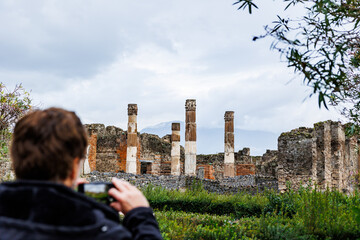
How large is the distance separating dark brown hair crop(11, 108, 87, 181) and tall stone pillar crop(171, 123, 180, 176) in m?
21.8

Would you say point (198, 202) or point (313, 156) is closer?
point (198, 202)

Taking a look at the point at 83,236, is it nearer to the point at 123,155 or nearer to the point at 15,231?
the point at 15,231

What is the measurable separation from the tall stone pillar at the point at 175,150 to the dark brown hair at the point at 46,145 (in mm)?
21813

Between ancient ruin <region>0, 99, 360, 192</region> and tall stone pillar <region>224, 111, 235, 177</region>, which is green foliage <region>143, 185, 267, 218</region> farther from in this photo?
tall stone pillar <region>224, 111, 235, 177</region>

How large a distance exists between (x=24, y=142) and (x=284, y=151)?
462 inches

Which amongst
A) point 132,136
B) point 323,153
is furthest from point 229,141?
point 323,153

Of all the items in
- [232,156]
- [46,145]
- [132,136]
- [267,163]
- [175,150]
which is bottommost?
[46,145]

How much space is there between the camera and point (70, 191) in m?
1.26

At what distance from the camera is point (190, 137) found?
2108 centimetres

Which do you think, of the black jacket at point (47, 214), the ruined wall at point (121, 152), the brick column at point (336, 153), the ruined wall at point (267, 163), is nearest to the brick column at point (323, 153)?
the brick column at point (336, 153)

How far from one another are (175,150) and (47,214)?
2221cm

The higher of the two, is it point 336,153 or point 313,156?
point 336,153

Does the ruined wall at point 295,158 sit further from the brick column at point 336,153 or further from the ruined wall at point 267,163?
the ruined wall at point 267,163

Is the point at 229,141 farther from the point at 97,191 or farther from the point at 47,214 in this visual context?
the point at 47,214
